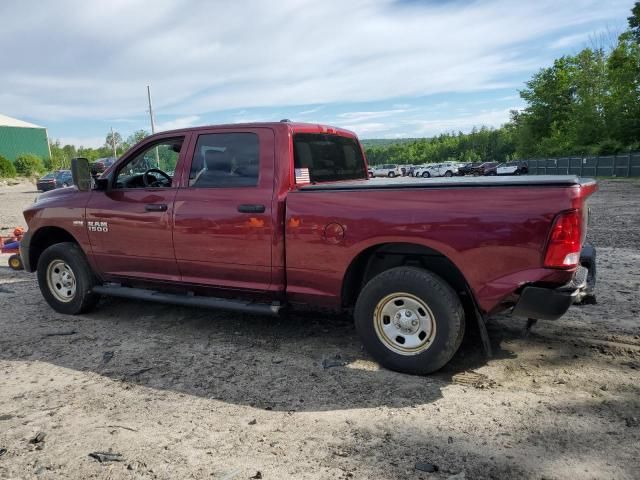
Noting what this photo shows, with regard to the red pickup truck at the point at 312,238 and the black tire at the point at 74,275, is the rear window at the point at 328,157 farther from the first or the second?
the black tire at the point at 74,275

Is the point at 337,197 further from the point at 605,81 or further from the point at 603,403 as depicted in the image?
the point at 605,81

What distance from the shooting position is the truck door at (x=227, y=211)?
417 centimetres

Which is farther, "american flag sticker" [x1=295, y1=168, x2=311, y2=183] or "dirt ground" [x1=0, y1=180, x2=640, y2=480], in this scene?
"american flag sticker" [x1=295, y1=168, x2=311, y2=183]

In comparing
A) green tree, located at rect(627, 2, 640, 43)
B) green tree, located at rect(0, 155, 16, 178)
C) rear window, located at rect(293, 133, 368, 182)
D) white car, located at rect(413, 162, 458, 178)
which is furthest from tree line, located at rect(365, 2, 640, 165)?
green tree, located at rect(0, 155, 16, 178)

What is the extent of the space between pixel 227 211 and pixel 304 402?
1775 millimetres

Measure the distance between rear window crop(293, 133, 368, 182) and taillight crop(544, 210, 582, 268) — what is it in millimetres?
2160

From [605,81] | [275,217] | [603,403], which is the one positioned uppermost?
[605,81]

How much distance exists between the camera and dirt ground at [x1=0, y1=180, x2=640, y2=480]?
2.66 m

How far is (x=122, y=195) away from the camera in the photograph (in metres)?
4.95

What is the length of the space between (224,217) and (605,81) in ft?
196

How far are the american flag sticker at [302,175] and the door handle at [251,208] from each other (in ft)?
1.34

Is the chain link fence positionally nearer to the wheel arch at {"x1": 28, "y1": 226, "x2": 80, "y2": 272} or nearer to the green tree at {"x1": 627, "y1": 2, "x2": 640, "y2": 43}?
the green tree at {"x1": 627, "y1": 2, "x2": 640, "y2": 43}

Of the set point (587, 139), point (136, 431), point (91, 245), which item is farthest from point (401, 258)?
point (587, 139)

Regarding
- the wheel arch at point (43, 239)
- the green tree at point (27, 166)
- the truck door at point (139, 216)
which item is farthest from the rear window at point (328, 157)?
the green tree at point (27, 166)
